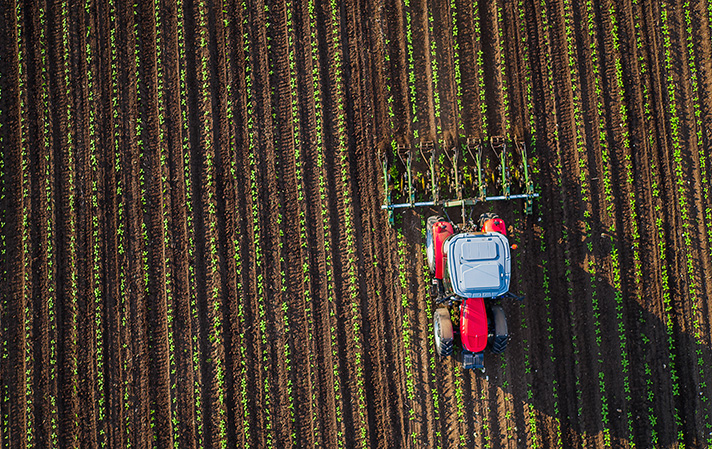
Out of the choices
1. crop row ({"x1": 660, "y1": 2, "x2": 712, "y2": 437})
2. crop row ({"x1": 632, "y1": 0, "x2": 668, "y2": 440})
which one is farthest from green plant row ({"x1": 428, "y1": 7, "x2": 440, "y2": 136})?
crop row ({"x1": 660, "y1": 2, "x2": 712, "y2": 437})

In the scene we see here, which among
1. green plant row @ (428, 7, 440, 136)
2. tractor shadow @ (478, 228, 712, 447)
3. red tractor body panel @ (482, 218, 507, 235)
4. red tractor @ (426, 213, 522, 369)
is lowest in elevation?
tractor shadow @ (478, 228, 712, 447)

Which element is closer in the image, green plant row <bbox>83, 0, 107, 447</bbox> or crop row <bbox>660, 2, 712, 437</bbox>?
crop row <bbox>660, 2, 712, 437</bbox>

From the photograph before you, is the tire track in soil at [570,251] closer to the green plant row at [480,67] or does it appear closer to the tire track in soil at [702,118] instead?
the green plant row at [480,67]

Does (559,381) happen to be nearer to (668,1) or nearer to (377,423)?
(377,423)

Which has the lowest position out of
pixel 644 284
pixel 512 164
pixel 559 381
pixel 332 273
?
pixel 559 381

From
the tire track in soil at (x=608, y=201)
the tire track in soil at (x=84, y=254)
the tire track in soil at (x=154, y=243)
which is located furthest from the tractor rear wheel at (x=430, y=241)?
the tire track in soil at (x=84, y=254)

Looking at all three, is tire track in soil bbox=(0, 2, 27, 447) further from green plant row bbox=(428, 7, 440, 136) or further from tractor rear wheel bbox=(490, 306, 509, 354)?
tractor rear wheel bbox=(490, 306, 509, 354)

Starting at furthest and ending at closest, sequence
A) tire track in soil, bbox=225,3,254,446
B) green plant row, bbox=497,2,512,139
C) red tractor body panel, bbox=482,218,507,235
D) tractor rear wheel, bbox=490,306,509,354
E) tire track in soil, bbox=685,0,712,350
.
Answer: green plant row, bbox=497,2,512,139, tire track in soil, bbox=225,3,254,446, tire track in soil, bbox=685,0,712,350, red tractor body panel, bbox=482,218,507,235, tractor rear wheel, bbox=490,306,509,354

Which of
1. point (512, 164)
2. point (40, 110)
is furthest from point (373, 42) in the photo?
point (40, 110)
